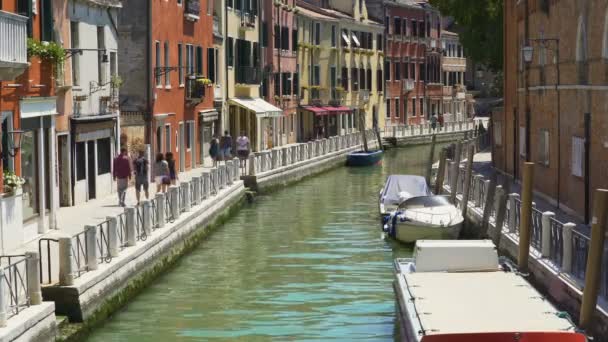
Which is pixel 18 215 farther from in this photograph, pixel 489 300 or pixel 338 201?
pixel 338 201

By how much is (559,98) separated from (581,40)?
2993 millimetres

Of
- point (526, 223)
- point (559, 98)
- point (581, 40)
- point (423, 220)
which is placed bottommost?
point (423, 220)

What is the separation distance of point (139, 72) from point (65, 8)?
11.2m

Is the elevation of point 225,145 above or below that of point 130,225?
above

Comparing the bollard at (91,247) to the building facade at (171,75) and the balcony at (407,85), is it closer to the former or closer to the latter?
the building facade at (171,75)

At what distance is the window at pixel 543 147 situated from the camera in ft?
114

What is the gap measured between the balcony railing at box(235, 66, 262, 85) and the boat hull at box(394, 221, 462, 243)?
27.4 m

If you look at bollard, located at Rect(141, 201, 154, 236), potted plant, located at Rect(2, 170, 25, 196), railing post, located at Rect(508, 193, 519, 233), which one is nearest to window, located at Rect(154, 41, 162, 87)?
bollard, located at Rect(141, 201, 154, 236)

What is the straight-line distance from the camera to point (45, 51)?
89.5ft

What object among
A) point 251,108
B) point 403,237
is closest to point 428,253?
point 403,237

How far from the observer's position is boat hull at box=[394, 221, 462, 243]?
31734 mm

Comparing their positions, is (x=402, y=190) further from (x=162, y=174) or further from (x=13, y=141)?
(x=13, y=141)

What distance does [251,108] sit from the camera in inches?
2288

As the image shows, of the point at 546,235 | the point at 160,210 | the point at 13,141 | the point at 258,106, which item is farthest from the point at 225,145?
the point at 546,235
